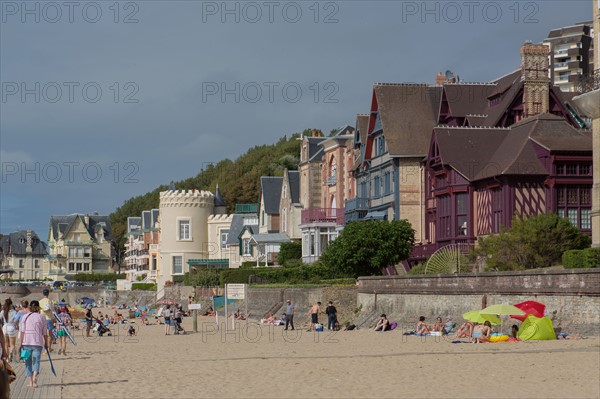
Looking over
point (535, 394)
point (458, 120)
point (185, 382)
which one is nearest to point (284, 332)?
point (458, 120)

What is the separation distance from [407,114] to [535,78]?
25.8 ft

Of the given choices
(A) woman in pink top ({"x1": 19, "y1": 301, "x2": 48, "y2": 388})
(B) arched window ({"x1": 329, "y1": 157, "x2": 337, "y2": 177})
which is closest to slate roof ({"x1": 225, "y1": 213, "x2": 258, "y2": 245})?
(B) arched window ({"x1": 329, "y1": 157, "x2": 337, "y2": 177})

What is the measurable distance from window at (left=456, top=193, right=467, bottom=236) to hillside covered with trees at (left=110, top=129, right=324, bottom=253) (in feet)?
178

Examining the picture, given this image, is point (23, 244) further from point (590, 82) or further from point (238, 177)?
point (590, 82)

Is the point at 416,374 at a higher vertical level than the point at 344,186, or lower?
lower

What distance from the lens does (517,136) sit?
43.0 metres

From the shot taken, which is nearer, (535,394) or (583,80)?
(535,394)

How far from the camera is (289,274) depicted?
180ft

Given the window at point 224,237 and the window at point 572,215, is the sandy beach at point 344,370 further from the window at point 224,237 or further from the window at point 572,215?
the window at point 224,237

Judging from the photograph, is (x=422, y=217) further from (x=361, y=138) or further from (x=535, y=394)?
(x=535, y=394)

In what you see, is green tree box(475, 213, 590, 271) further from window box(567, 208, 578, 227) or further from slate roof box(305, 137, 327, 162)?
slate roof box(305, 137, 327, 162)

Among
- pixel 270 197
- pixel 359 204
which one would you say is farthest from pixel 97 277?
pixel 359 204

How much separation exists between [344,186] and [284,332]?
2293 centimetres

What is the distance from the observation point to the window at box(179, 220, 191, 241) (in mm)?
80688
